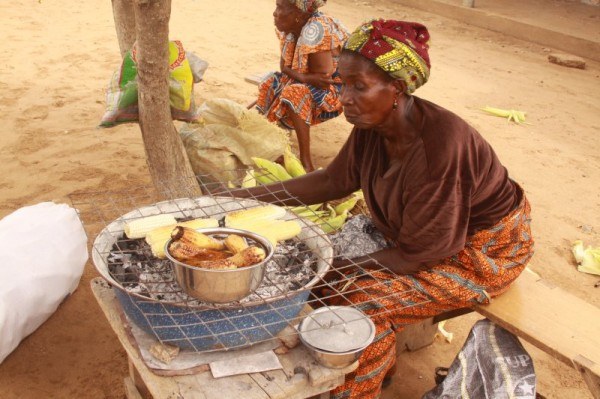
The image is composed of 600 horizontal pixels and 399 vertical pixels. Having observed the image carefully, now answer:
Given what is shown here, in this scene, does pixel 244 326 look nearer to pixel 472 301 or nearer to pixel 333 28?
pixel 472 301

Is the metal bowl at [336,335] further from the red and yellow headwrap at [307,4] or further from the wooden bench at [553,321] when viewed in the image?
the red and yellow headwrap at [307,4]

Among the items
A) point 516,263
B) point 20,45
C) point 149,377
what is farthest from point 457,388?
point 20,45

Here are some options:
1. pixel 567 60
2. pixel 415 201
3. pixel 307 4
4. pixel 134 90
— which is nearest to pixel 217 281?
pixel 415 201

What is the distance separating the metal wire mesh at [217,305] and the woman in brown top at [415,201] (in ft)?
0.26

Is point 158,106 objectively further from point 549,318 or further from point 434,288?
point 549,318

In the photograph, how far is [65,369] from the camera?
3.03m

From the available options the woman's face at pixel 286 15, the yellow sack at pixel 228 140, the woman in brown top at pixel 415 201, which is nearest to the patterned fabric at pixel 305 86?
the woman's face at pixel 286 15

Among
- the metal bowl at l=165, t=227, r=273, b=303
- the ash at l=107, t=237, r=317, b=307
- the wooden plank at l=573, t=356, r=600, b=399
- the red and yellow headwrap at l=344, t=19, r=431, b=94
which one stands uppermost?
the red and yellow headwrap at l=344, t=19, r=431, b=94

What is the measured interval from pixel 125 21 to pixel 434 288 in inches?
111

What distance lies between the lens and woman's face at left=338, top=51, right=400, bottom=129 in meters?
2.48

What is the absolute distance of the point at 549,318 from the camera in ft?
8.70

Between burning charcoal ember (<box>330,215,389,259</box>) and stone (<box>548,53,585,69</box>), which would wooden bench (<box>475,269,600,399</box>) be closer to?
burning charcoal ember (<box>330,215,389,259</box>)

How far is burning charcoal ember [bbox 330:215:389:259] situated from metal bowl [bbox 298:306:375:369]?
19.7 inches

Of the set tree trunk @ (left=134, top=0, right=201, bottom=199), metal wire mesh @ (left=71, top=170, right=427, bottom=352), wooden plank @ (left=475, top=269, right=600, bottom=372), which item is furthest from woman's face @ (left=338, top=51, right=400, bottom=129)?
tree trunk @ (left=134, top=0, right=201, bottom=199)
